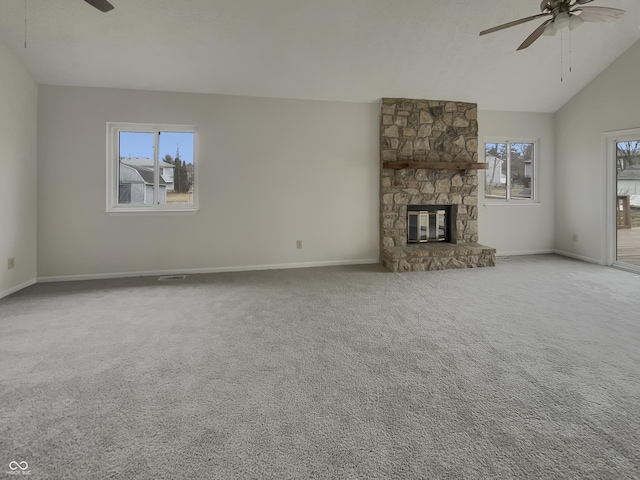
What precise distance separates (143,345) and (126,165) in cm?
331

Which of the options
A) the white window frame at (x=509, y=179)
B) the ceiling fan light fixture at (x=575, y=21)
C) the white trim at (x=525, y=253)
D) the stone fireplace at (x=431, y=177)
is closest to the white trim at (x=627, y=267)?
the white trim at (x=525, y=253)

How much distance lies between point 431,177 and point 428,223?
78 cm

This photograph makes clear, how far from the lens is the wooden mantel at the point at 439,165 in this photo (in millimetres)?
5162

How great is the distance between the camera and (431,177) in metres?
5.53

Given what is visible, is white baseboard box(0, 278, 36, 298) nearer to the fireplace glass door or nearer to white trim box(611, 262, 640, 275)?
the fireplace glass door

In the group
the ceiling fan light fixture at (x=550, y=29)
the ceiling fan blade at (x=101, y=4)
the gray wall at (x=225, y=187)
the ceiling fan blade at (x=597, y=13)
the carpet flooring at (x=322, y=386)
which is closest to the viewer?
the carpet flooring at (x=322, y=386)

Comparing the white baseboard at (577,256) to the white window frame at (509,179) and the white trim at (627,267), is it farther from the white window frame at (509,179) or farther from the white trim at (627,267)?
the white window frame at (509,179)

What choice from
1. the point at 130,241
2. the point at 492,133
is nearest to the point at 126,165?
the point at 130,241

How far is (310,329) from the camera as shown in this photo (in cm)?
285

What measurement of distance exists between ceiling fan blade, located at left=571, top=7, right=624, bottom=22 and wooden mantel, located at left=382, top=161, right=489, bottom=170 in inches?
101

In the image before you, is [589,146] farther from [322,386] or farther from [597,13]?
[322,386]

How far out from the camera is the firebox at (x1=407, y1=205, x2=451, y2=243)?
563 centimetres

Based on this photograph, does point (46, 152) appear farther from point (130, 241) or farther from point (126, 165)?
point (130, 241)

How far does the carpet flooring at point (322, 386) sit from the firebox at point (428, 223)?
2.05m
